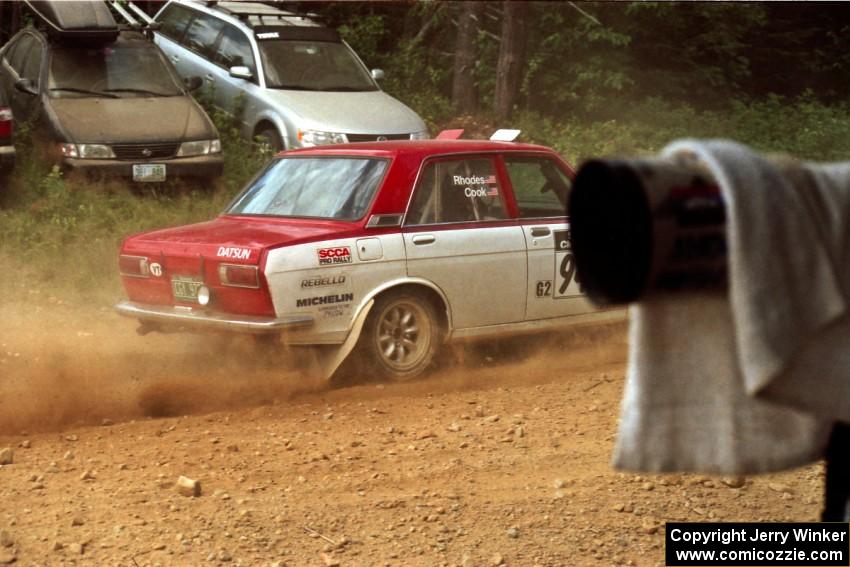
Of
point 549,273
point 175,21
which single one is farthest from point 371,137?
point 549,273

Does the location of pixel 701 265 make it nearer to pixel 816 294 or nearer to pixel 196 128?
pixel 816 294

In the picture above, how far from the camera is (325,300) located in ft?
25.7

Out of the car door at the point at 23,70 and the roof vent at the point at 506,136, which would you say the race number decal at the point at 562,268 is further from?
the car door at the point at 23,70

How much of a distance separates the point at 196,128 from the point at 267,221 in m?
5.72

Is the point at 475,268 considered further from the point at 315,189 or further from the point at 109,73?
Answer: the point at 109,73

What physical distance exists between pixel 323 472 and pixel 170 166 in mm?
8029

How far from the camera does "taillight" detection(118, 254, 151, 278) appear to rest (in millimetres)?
8398

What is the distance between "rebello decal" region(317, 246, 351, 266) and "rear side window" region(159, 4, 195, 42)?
33.4 feet

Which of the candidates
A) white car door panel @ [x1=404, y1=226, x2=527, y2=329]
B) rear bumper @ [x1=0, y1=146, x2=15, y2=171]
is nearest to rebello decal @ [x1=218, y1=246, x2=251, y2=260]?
white car door panel @ [x1=404, y1=226, x2=527, y2=329]

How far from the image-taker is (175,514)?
5324mm

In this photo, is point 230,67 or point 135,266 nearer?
point 135,266

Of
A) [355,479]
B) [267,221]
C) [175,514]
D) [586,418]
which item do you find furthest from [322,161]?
[175,514]

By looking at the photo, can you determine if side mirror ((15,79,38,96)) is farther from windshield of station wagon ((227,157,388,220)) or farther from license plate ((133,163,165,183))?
windshield of station wagon ((227,157,388,220))

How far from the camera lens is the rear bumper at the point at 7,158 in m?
12.6
